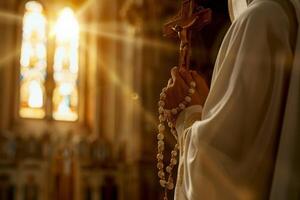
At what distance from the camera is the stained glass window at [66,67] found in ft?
29.7

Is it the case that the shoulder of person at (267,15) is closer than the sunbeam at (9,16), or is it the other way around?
the shoulder of person at (267,15)

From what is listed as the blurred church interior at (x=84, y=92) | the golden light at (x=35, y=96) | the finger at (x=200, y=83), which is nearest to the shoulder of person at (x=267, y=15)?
the finger at (x=200, y=83)

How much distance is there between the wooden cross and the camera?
71.4 inches

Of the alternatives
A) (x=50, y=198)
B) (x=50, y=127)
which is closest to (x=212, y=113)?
(x=50, y=198)

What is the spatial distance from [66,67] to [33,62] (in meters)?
0.54

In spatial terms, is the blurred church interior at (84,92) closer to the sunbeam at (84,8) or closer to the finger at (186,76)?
the sunbeam at (84,8)

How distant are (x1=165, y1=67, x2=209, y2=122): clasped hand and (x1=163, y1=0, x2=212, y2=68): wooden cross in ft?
0.38

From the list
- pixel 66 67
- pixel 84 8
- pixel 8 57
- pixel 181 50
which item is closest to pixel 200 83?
pixel 181 50

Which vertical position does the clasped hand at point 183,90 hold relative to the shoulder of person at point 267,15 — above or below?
below

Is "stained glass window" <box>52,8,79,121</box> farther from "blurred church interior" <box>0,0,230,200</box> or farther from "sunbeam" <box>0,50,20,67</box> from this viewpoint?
"sunbeam" <box>0,50,20,67</box>

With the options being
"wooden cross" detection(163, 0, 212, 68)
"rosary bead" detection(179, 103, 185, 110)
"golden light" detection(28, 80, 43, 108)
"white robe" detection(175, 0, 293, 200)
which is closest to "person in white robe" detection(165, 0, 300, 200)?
"white robe" detection(175, 0, 293, 200)

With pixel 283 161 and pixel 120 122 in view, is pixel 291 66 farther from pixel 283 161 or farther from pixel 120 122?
pixel 120 122

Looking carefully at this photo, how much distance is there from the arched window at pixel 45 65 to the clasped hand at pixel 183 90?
7.24 meters

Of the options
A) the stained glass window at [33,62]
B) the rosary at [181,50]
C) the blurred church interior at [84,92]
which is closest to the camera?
the rosary at [181,50]
